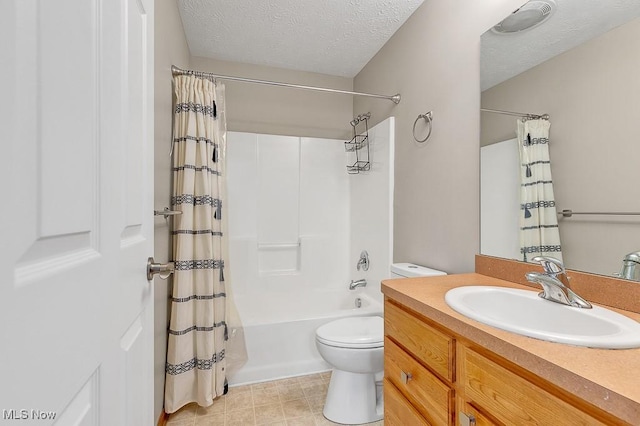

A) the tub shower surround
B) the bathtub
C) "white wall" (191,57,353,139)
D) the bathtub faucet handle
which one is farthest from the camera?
"white wall" (191,57,353,139)

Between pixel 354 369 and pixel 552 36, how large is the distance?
1764mm

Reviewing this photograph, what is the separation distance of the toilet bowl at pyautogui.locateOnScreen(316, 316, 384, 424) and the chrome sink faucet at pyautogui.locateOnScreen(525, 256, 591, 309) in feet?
2.99

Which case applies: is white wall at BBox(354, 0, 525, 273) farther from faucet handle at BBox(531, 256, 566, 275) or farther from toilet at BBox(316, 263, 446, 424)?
faucet handle at BBox(531, 256, 566, 275)

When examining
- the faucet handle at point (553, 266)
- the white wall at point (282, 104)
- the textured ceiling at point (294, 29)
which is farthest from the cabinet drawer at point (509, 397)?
the white wall at point (282, 104)

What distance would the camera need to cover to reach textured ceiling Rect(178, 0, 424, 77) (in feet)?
6.11

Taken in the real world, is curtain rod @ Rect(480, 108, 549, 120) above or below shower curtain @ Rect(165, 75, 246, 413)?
above

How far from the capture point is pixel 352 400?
64.3 inches

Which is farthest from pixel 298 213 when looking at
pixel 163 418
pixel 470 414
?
pixel 470 414

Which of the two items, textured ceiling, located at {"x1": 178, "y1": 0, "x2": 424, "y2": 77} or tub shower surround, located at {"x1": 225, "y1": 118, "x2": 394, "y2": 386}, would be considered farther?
tub shower surround, located at {"x1": 225, "y1": 118, "x2": 394, "y2": 386}

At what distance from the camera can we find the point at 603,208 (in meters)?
0.94

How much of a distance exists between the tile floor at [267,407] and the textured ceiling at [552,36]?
1920 mm

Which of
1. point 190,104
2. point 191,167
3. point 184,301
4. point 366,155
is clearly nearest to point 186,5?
point 190,104
